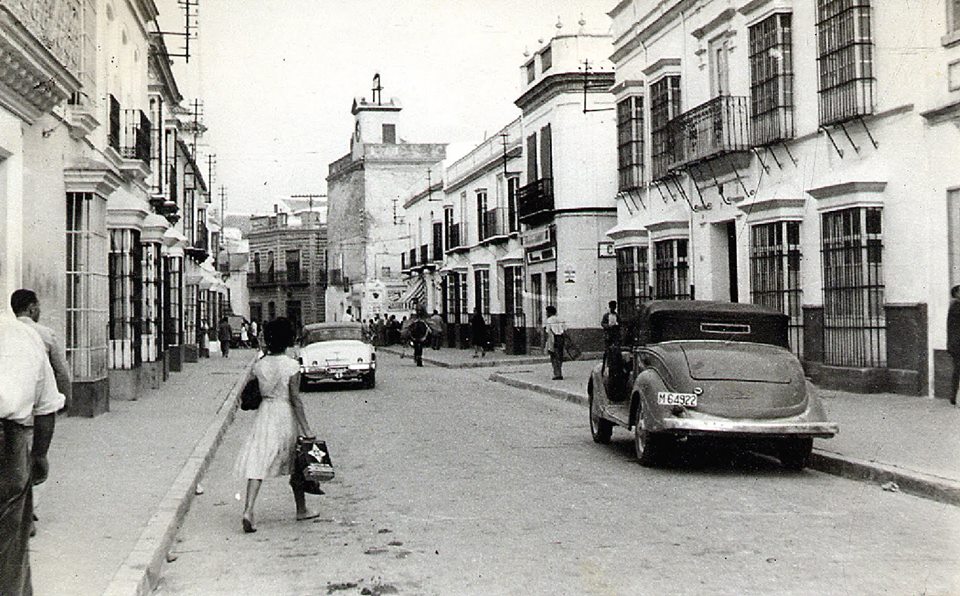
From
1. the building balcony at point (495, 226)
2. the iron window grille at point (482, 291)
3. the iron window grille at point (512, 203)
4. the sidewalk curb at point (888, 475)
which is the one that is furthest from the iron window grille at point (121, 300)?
the iron window grille at point (482, 291)

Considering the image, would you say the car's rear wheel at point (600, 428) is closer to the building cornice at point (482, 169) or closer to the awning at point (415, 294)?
the building cornice at point (482, 169)

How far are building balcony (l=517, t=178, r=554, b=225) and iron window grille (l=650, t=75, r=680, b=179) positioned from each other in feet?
26.5

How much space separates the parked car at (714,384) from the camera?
32.8 ft

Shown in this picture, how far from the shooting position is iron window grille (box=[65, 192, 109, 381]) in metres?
15.3

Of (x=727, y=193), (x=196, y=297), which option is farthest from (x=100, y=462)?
(x=196, y=297)

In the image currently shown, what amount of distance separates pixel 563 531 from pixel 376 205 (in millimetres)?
57528

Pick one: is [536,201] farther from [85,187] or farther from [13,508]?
[13,508]

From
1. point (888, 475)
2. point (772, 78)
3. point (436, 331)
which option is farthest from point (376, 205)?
point (888, 475)

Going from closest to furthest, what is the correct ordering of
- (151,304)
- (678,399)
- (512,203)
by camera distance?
(678,399), (151,304), (512,203)

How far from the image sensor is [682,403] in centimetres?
1009

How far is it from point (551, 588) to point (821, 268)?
1204cm

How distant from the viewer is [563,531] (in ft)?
25.0

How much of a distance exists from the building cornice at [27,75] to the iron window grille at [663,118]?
12.5 m

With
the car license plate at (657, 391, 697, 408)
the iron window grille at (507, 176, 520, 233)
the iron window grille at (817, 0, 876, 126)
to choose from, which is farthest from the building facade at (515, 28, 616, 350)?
the car license plate at (657, 391, 697, 408)
